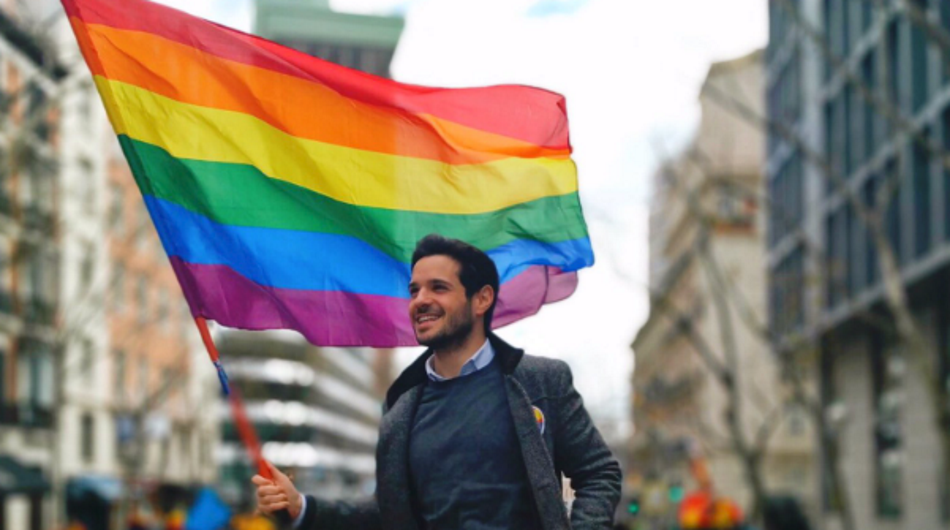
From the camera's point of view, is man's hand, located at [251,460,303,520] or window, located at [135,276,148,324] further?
window, located at [135,276,148,324]

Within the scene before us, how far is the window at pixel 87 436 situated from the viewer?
50.8 metres

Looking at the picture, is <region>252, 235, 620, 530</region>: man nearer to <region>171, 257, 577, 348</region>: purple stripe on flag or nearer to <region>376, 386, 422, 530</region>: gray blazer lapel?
<region>376, 386, 422, 530</region>: gray blazer lapel

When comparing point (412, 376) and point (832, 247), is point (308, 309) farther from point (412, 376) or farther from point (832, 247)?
point (832, 247)

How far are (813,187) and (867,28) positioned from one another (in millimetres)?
8105

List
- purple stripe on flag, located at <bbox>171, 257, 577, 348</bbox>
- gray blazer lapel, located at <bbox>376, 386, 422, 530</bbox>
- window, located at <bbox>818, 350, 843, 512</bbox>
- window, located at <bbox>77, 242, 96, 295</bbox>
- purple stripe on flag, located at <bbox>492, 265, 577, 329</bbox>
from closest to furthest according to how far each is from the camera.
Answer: gray blazer lapel, located at <bbox>376, 386, 422, 530</bbox>
purple stripe on flag, located at <bbox>171, 257, 577, 348</bbox>
purple stripe on flag, located at <bbox>492, 265, 577, 329</bbox>
window, located at <bbox>818, 350, 843, 512</bbox>
window, located at <bbox>77, 242, 96, 295</bbox>

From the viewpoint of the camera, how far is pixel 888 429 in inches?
1359

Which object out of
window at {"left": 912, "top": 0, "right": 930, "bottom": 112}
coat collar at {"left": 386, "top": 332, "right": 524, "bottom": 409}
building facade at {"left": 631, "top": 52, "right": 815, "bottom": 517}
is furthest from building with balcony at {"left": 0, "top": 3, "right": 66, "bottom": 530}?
coat collar at {"left": 386, "top": 332, "right": 524, "bottom": 409}

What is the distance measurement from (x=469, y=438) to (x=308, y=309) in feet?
2.94

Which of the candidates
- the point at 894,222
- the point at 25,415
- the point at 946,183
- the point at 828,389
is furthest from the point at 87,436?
the point at 946,183

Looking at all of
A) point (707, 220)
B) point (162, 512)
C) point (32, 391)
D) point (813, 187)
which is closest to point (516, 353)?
point (162, 512)

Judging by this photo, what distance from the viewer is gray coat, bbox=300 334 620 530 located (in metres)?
3.93

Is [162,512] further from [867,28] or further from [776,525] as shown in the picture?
[867,28]

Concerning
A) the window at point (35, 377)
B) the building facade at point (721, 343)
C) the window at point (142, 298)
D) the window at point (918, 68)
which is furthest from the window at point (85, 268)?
the window at point (918, 68)

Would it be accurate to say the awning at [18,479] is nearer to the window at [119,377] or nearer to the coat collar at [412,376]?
the window at [119,377]
